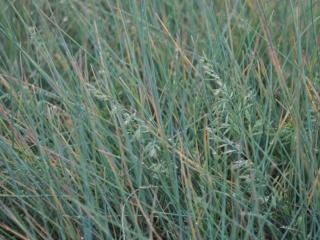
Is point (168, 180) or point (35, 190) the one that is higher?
point (35, 190)

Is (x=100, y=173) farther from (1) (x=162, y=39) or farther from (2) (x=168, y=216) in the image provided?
(1) (x=162, y=39)

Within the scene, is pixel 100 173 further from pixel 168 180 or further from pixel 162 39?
pixel 162 39

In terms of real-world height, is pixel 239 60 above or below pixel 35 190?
below

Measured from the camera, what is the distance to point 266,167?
1.43m

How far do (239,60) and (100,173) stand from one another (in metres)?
0.57

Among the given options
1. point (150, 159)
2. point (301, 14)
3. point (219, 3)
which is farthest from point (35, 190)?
point (219, 3)

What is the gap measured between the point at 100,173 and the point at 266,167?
369 millimetres

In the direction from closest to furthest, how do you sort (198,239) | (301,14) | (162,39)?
(198,239), (301,14), (162,39)

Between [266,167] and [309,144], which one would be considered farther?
[266,167]

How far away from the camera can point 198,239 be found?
125cm

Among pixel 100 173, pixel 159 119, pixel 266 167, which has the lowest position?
pixel 266 167

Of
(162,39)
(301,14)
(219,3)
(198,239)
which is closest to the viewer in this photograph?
(198,239)

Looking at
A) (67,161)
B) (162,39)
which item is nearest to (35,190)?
(67,161)

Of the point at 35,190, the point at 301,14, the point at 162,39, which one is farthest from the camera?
the point at 162,39
